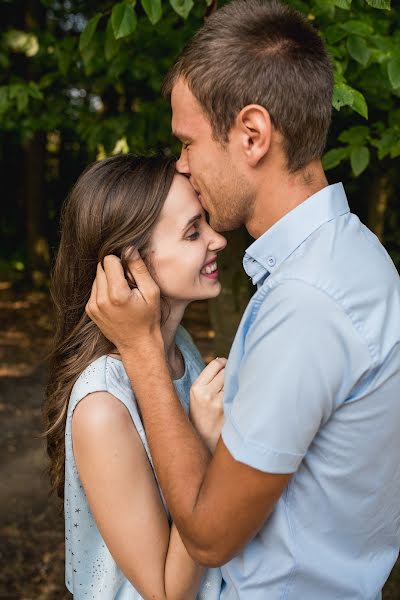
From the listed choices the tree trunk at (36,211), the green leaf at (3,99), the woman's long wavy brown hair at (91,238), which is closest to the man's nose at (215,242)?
the woman's long wavy brown hair at (91,238)

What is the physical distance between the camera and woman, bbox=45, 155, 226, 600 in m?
2.01

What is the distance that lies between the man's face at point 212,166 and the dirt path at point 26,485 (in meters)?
2.78

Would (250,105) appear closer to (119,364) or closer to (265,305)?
(265,305)

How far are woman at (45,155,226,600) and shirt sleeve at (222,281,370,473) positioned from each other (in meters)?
0.52

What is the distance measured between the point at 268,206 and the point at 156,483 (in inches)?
32.9

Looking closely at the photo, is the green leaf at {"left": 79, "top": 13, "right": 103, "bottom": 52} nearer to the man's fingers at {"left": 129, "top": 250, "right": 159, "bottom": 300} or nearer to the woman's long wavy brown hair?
the woman's long wavy brown hair

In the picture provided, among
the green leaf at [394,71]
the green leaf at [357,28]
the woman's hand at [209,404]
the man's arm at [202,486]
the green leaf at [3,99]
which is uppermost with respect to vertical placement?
the green leaf at [357,28]

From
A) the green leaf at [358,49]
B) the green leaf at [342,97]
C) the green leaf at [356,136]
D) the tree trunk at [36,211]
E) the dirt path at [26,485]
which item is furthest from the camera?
the tree trunk at [36,211]

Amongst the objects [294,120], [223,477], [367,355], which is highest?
[294,120]

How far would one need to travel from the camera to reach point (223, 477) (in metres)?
1.59

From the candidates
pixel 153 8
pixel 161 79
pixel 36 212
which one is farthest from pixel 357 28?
pixel 36 212

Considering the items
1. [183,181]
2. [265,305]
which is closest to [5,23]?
[183,181]

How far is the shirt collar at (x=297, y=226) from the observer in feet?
5.73

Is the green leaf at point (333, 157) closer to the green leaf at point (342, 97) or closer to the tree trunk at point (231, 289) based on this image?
the green leaf at point (342, 97)
